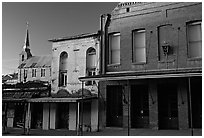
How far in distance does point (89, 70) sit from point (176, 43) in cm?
606

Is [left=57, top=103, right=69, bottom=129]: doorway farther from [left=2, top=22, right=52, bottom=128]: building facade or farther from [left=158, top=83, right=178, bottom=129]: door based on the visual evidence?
[left=158, top=83, right=178, bottom=129]: door

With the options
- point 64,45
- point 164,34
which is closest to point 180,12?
point 164,34

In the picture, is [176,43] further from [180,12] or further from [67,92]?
[67,92]

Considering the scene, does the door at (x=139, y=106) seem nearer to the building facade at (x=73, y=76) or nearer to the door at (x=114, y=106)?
the door at (x=114, y=106)

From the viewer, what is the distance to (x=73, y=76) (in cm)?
1702

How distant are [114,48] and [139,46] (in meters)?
1.72

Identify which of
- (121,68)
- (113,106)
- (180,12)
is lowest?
(113,106)

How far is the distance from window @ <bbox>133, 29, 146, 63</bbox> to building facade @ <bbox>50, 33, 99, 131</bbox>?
2.67 m

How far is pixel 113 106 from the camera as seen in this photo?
50.6 ft

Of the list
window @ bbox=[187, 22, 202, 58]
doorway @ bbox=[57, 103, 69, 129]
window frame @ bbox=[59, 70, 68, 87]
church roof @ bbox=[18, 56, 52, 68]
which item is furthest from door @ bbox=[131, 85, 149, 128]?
church roof @ bbox=[18, 56, 52, 68]

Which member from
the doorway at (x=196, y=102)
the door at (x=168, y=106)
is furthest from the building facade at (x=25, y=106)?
the doorway at (x=196, y=102)

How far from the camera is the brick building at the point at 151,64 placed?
44.7 ft

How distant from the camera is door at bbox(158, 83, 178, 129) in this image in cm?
1398

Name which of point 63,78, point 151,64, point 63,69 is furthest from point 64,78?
point 151,64
